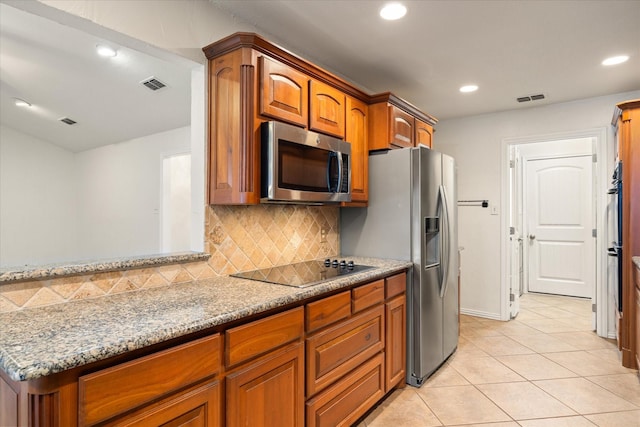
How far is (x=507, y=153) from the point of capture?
162 inches

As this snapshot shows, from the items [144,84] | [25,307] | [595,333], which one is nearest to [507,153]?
[595,333]

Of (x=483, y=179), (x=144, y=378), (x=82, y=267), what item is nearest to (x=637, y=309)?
(x=483, y=179)

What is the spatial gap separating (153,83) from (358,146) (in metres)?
2.15

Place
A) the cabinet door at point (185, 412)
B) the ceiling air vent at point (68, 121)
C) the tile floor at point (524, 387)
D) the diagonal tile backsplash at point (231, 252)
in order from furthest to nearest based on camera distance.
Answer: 1. the ceiling air vent at point (68, 121)
2. the tile floor at point (524, 387)
3. the diagonal tile backsplash at point (231, 252)
4. the cabinet door at point (185, 412)

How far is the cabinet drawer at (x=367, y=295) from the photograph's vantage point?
2.03m

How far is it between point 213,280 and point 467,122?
146 inches

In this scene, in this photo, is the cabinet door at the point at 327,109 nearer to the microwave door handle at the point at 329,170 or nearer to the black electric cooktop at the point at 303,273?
the microwave door handle at the point at 329,170

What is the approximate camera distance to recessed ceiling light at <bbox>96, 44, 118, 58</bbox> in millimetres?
2827

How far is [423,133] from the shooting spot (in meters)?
3.40

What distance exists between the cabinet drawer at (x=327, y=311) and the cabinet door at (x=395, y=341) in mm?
491

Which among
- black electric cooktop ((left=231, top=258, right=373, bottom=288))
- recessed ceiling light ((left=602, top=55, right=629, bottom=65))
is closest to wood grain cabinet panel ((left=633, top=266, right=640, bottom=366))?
recessed ceiling light ((left=602, top=55, right=629, bottom=65))

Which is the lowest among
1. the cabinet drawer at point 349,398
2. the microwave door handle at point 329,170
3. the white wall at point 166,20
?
the cabinet drawer at point 349,398

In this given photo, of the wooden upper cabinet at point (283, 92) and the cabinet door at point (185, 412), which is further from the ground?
the wooden upper cabinet at point (283, 92)

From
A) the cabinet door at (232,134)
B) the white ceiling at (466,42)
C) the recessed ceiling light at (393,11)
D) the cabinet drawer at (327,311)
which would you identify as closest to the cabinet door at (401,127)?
the white ceiling at (466,42)
